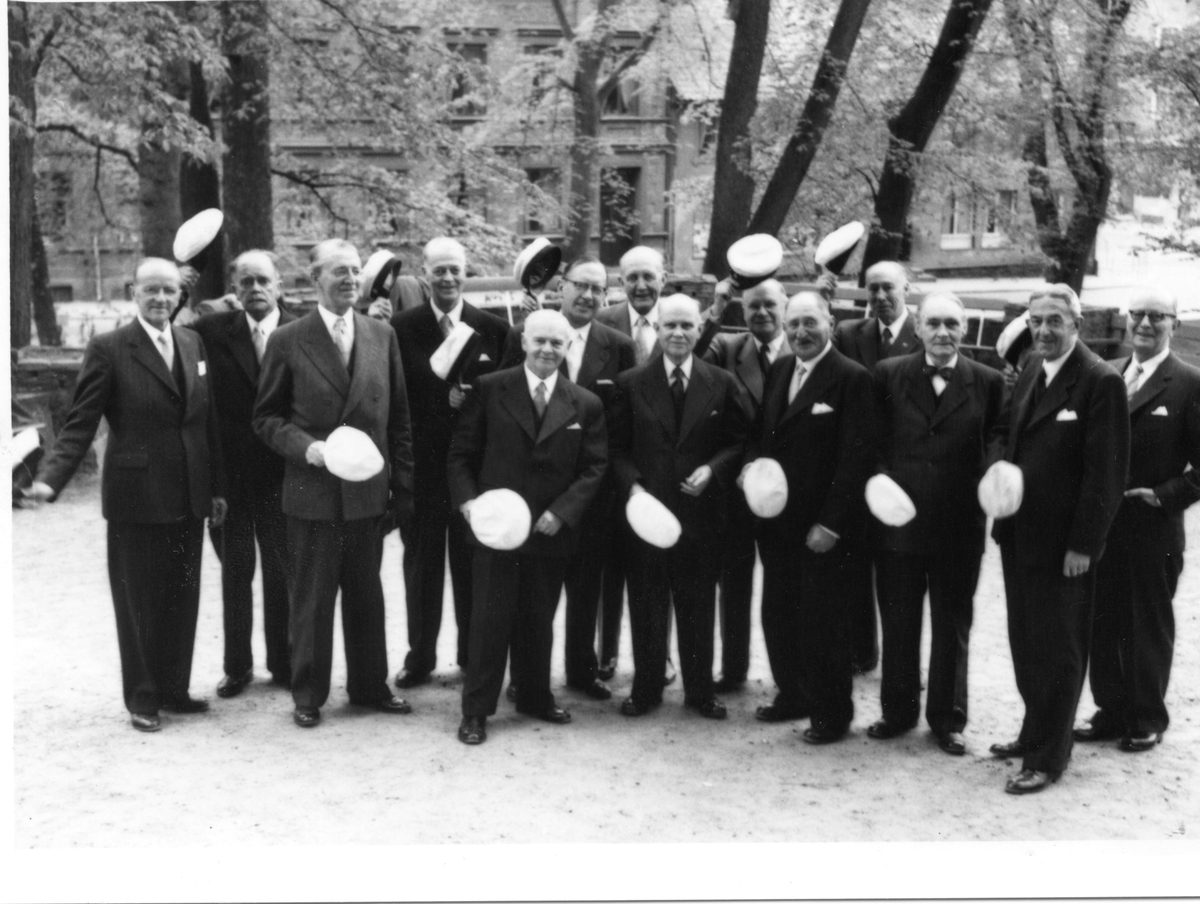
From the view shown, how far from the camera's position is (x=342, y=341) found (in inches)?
220

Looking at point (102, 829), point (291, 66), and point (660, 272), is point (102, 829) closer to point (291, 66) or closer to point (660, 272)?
point (660, 272)

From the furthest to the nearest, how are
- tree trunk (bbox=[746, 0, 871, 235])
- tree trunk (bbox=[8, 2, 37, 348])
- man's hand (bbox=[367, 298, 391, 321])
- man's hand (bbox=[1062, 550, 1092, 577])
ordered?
tree trunk (bbox=[746, 0, 871, 235]), tree trunk (bbox=[8, 2, 37, 348]), man's hand (bbox=[367, 298, 391, 321]), man's hand (bbox=[1062, 550, 1092, 577])

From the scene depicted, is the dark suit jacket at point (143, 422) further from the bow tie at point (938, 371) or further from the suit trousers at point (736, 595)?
the bow tie at point (938, 371)

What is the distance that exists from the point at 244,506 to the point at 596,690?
69.5 inches

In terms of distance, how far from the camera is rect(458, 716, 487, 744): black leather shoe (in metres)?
5.48

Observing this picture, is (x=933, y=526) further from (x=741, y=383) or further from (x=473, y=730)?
(x=473, y=730)

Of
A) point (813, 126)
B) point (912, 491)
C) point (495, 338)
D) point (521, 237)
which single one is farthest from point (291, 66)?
point (912, 491)

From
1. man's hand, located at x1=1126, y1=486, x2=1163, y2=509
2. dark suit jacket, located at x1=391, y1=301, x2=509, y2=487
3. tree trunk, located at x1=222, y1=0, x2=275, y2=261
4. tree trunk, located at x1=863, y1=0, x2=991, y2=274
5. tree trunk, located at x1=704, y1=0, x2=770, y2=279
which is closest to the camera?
man's hand, located at x1=1126, y1=486, x2=1163, y2=509

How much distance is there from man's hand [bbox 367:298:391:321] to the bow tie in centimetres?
249

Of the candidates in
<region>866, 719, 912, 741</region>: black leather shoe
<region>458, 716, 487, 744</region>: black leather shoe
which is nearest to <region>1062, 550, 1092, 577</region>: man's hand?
<region>866, 719, 912, 741</region>: black leather shoe

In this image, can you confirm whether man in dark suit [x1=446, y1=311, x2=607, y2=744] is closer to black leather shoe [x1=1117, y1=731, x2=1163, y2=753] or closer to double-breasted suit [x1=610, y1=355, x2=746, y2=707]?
double-breasted suit [x1=610, y1=355, x2=746, y2=707]

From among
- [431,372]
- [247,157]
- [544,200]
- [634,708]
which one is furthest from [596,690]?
[544,200]

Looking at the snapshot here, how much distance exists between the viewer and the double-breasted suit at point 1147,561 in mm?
5309

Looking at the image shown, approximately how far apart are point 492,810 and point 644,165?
13.4 m
